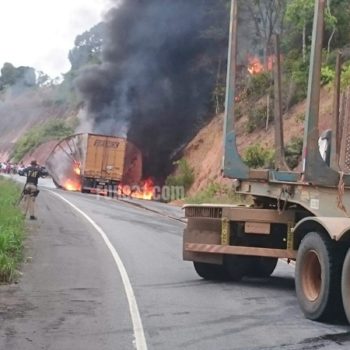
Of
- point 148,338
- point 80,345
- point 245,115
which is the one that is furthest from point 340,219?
point 245,115

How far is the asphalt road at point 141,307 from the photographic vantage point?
6.41 meters

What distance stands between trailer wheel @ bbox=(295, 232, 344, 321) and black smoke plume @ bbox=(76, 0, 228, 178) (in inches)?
1309

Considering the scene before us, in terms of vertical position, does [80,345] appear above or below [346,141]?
below

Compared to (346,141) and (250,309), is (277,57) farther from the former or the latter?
(250,309)

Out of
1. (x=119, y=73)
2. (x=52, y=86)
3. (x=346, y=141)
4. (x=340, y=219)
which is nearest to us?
(x=340, y=219)

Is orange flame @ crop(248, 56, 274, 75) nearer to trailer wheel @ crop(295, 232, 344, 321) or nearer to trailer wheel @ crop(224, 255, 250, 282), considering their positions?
trailer wheel @ crop(224, 255, 250, 282)

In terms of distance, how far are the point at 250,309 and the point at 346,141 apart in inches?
87.1

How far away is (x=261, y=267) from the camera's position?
10703 mm

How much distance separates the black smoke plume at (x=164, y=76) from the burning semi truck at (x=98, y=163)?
3456 millimetres

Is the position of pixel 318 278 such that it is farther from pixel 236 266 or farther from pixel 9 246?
pixel 9 246

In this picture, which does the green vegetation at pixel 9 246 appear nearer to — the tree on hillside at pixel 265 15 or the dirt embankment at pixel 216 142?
the dirt embankment at pixel 216 142

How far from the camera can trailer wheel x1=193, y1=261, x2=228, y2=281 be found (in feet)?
33.9

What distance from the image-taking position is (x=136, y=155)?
125 feet

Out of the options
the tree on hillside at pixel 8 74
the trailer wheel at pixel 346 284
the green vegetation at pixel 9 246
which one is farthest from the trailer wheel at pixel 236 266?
the tree on hillside at pixel 8 74
